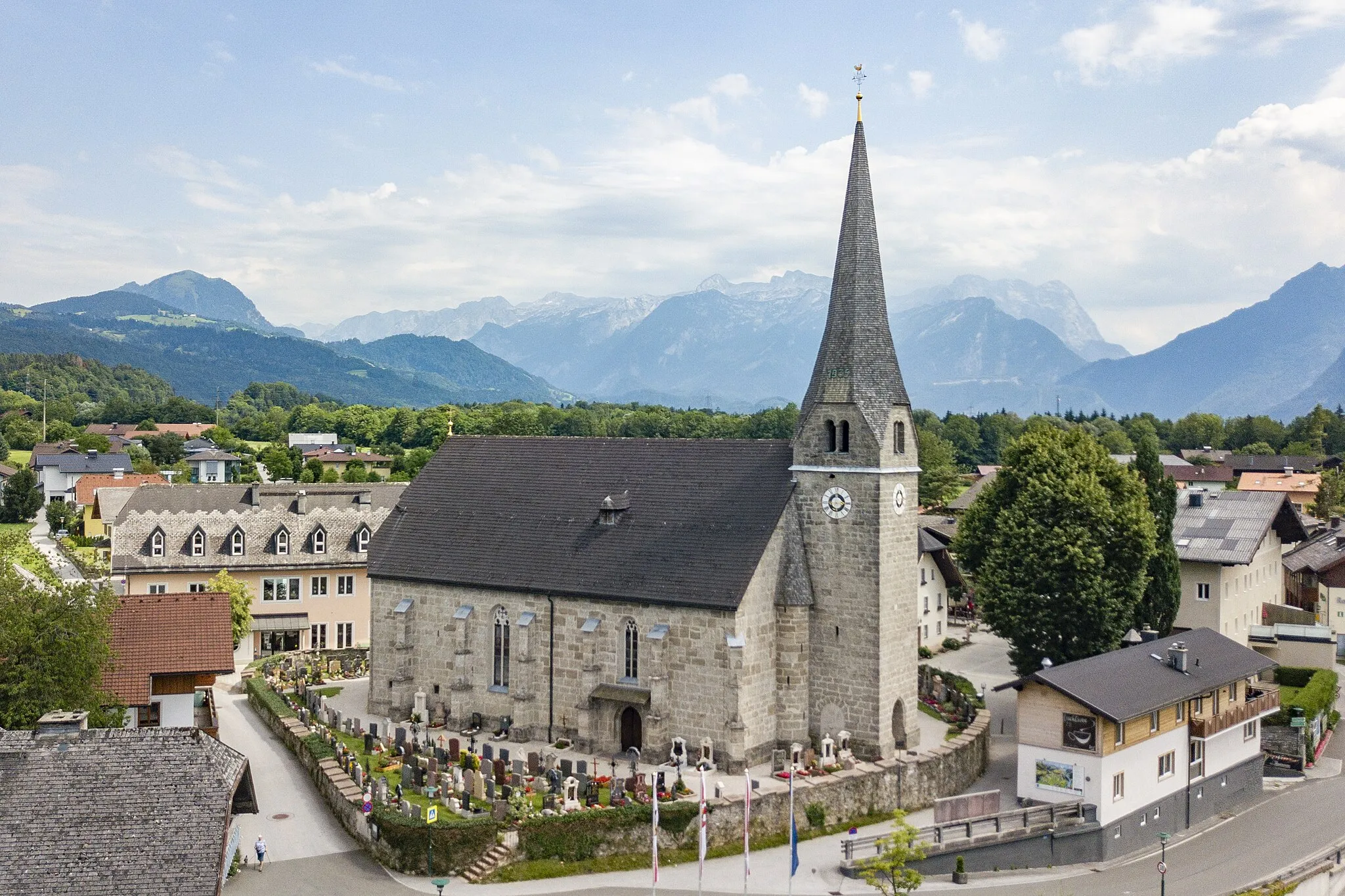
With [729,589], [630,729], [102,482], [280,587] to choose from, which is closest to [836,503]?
[729,589]

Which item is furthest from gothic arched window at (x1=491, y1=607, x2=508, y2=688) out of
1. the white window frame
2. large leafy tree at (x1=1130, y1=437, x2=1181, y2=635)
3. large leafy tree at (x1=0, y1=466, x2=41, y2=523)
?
large leafy tree at (x1=0, y1=466, x2=41, y2=523)

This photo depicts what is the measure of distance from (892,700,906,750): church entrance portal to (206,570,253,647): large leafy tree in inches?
1458

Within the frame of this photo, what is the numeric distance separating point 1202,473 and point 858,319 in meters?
132

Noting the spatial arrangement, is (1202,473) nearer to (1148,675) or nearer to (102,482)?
(1148,675)

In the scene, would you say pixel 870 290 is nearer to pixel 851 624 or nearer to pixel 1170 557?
pixel 851 624

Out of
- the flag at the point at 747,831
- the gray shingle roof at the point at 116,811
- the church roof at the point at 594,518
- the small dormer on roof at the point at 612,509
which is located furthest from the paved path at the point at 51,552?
the flag at the point at 747,831

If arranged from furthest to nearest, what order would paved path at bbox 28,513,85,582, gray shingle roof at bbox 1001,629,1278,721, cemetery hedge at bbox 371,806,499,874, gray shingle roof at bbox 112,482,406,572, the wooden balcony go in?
paved path at bbox 28,513,85,582, gray shingle roof at bbox 112,482,406,572, the wooden balcony, gray shingle roof at bbox 1001,629,1278,721, cemetery hedge at bbox 371,806,499,874

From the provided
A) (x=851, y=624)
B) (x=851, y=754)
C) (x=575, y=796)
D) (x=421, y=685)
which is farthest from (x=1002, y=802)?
(x=421, y=685)

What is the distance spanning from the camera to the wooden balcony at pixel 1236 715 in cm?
4422

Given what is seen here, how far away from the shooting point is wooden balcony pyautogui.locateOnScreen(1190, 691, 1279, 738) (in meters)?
44.2

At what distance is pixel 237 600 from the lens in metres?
61.9

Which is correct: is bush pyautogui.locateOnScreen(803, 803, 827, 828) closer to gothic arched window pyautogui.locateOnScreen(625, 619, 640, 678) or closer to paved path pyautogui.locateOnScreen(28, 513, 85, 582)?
gothic arched window pyautogui.locateOnScreen(625, 619, 640, 678)

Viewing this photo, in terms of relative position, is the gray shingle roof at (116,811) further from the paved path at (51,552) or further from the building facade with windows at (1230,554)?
the building facade with windows at (1230,554)

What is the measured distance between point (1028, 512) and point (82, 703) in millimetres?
40766
